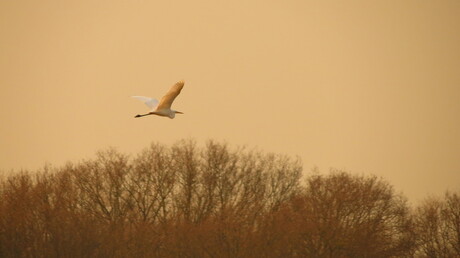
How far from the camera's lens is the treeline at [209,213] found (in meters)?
43.5

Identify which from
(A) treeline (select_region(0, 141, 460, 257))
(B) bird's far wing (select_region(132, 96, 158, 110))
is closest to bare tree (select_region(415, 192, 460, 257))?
(A) treeline (select_region(0, 141, 460, 257))

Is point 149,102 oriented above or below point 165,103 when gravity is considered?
above

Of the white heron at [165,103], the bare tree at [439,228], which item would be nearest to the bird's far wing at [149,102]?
the white heron at [165,103]

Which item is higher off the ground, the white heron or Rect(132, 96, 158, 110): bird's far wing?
Rect(132, 96, 158, 110): bird's far wing

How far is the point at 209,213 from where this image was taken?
53812 millimetres

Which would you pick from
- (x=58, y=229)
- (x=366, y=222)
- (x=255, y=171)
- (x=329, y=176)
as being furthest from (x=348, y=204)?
(x=58, y=229)

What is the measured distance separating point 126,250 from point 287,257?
6.47 metres

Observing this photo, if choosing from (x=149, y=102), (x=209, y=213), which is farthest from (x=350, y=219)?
(x=149, y=102)

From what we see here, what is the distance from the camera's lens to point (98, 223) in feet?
159

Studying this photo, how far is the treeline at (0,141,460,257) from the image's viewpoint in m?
43.5

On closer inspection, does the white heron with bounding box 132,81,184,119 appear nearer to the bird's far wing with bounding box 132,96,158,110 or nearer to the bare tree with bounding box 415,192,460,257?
the bird's far wing with bounding box 132,96,158,110

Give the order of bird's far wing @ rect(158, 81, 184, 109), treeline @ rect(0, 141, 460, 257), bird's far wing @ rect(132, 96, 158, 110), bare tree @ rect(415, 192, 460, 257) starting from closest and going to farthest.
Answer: bird's far wing @ rect(158, 81, 184, 109), bird's far wing @ rect(132, 96, 158, 110), treeline @ rect(0, 141, 460, 257), bare tree @ rect(415, 192, 460, 257)

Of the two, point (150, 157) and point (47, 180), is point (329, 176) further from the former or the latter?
point (47, 180)

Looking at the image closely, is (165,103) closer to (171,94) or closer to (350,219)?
(171,94)
